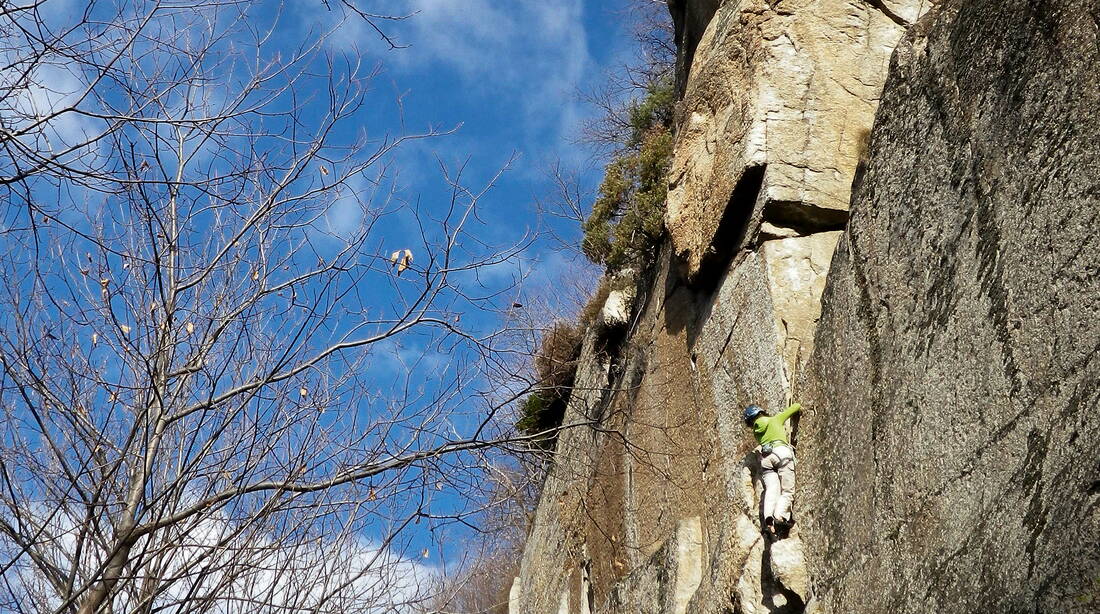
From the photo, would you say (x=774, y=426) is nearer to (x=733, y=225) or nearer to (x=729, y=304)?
(x=729, y=304)

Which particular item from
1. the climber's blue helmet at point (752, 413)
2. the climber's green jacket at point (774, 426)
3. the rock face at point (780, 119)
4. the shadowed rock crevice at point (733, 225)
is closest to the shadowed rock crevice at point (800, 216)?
the rock face at point (780, 119)

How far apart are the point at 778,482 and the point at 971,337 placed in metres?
1.95

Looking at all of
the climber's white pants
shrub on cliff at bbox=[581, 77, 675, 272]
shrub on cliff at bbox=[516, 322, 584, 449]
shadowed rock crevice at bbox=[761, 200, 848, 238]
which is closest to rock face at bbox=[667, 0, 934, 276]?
shadowed rock crevice at bbox=[761, 200, 848, 238]

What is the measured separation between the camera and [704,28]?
33.2 feet

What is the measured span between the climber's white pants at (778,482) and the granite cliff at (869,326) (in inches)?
4.0

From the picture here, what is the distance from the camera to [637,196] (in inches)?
422

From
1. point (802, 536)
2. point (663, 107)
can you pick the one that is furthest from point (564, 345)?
point (802, 536)

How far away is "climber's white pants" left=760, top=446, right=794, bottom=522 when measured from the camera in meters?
6.12

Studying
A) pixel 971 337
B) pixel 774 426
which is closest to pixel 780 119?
pixel 774 426

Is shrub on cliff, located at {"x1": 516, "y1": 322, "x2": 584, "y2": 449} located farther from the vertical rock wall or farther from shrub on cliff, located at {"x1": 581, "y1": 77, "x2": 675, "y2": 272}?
the vertical rock wall

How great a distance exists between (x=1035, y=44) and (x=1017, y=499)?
1745mm

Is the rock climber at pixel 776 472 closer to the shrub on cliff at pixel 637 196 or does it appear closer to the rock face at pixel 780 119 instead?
the rock face at pixel 780 119

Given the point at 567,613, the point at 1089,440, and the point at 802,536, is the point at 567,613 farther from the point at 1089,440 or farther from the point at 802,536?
the point at 1089,440

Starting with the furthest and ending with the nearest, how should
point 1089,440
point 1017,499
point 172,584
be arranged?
1. point 172,584
2. point 1017,499
3. point 1089,440
